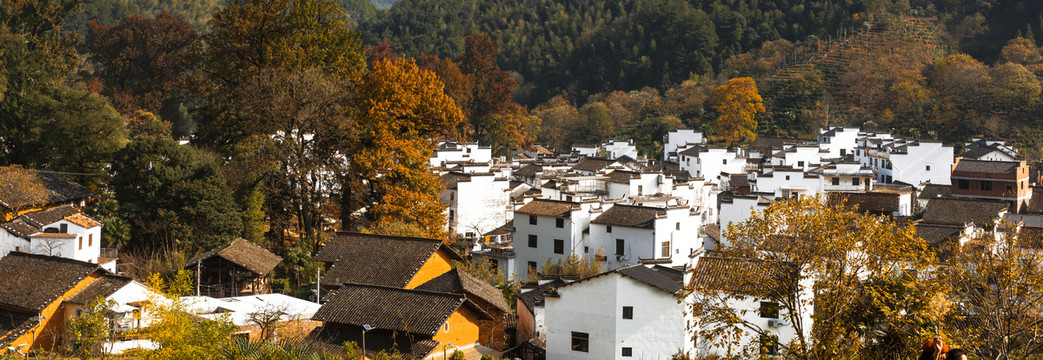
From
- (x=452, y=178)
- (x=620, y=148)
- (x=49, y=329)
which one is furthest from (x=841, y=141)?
(x=49, y=329)

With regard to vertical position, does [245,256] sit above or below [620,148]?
below

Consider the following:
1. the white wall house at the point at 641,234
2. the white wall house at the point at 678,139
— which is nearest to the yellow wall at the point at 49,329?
the white wall house at the point at 641,234

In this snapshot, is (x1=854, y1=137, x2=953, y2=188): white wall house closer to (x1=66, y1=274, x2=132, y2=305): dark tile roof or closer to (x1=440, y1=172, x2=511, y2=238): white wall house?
(x1=440, y1=172, x2=511, y2=238): white wall house

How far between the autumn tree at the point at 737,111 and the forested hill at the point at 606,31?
14065 millimetres

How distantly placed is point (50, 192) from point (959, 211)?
95.1 feet

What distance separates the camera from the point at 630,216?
98.4 ft

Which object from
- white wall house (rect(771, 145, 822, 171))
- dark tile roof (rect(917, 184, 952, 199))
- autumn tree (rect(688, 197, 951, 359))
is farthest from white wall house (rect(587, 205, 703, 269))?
white wall house (rect(771, 145, 822, 171))

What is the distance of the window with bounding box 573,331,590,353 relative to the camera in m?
20.1

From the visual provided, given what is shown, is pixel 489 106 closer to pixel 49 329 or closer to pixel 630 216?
pixel 630 216

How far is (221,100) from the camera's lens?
28469 millimetres

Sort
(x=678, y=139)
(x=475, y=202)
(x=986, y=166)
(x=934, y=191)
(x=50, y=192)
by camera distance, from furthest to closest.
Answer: (x=678, y=139) < (x=934, y=191) < (x=986, y=166) < (x=475, y=202) < (x=50, y=192)

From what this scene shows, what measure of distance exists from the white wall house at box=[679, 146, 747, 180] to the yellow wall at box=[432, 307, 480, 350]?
29297 millimetres

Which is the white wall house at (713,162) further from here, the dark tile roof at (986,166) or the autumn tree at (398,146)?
the autumn tree at (398,146)

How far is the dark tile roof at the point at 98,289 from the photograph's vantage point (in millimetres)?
19188
